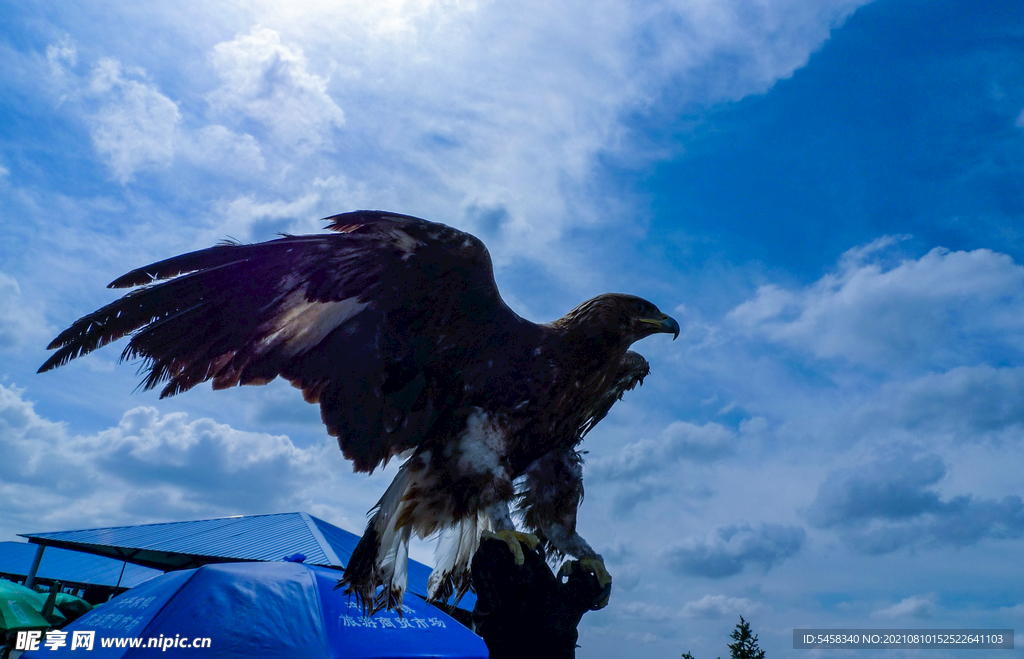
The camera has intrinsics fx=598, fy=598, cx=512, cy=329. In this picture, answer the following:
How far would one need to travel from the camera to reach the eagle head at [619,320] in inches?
136

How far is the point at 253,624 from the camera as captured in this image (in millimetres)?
5414

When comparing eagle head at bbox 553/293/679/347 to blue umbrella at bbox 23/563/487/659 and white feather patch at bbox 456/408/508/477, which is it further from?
blue umbrella at bbox 23/563/487/659

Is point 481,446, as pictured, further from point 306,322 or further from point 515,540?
point 306,322

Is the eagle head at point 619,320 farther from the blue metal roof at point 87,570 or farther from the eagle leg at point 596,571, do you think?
the blue metal roof at point 87,570

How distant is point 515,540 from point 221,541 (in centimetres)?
1187

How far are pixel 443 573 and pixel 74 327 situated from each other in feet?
7.80

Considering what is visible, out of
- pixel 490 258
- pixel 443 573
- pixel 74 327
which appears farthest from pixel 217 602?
pixel 490 258

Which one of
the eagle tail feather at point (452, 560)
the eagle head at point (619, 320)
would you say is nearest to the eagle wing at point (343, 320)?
the eagle head at point (619, 320)

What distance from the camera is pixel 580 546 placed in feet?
10.8

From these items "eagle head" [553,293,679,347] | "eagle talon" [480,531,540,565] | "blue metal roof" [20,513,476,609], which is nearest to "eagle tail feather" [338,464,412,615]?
"eagle talon" [480,531,540,565]

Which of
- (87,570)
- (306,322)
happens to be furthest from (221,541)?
(306,322)

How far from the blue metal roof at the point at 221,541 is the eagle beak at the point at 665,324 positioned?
351 inches

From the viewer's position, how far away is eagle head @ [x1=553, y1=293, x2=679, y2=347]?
3.45 meters

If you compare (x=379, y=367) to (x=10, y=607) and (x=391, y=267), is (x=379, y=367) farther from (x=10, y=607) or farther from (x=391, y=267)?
(x=10, y=607)
